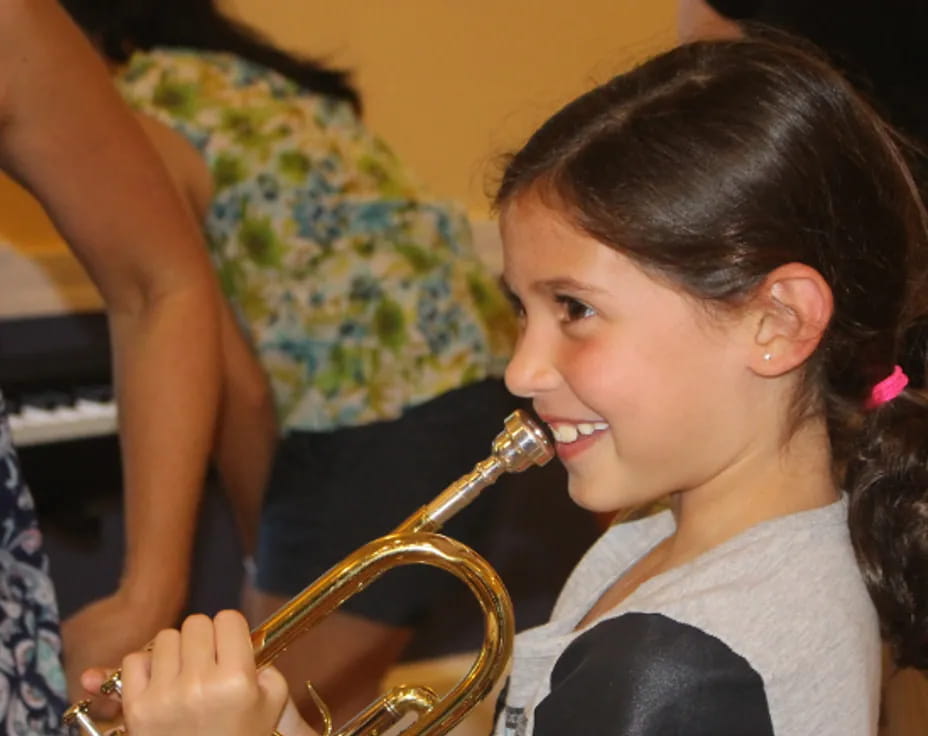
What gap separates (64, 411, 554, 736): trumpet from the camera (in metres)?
0.92

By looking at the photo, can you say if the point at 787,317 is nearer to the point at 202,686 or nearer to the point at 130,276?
the point at 202,686

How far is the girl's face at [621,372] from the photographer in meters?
0.94

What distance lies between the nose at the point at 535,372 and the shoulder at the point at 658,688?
0.59 feet

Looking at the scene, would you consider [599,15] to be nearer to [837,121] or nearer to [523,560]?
[523,560]

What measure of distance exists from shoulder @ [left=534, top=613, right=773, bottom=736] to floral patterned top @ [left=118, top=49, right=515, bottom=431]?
0.91 metres

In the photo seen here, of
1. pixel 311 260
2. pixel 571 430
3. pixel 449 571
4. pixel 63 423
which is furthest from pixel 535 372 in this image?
pixel 63 423

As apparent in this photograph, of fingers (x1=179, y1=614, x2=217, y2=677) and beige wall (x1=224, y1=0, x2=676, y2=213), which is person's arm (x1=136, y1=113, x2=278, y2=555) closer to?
fingers (x1=179, y1=614, x2=217, y2=677)

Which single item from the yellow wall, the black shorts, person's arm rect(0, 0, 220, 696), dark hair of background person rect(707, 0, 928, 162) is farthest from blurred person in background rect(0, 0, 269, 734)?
the yellow wall

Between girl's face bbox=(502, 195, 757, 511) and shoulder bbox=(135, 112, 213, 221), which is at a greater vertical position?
girl's face bbox=(502, 195, 757, 511)

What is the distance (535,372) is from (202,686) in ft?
1.02

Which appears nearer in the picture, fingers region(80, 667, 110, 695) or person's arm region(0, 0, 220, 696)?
fingers region(80, 667, 110, 695)

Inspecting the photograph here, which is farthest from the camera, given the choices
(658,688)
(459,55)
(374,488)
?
(459,55)

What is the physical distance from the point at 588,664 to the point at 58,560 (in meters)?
1.87

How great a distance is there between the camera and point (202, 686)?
85cm
